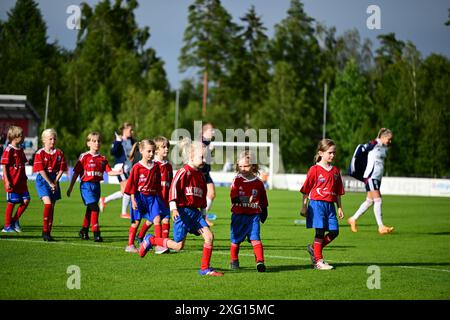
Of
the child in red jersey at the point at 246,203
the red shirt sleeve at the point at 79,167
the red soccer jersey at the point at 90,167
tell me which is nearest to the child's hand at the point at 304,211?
the child in red jersey at the point at 246,203

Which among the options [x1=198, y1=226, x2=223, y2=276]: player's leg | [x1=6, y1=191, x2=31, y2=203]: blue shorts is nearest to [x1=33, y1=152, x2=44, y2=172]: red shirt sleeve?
[x1=6, y1=191, x2=31, y2=203]: blue shorts

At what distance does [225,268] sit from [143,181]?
7.75 ft

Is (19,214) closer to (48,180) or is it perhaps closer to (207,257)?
(48,180)

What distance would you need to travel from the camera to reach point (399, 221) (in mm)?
21188

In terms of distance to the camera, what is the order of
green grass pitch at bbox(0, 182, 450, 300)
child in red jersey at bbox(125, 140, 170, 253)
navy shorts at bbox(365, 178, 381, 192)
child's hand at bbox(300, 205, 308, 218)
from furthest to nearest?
navy shorts at bbox(365, 178, 381, 192) → child in red jersey at bbox(125, 140, 170, 253) → child's hand at bbox(300, 205, 308, 218) → green grass pitch at bbox(0, 182, 450, 300)

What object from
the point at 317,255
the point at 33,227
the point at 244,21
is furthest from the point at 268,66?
the point at 317,255

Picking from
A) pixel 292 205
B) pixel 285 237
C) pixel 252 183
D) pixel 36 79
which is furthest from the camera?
pixel 36 79

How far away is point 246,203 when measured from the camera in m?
10.1

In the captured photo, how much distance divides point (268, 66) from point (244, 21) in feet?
18.3

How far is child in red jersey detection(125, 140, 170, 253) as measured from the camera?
11883 mm

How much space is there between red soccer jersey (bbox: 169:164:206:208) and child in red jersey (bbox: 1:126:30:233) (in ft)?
18.7

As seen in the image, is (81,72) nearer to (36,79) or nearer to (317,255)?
(36,79)

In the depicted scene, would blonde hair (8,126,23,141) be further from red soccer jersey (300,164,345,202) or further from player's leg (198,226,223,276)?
red soccer jersey (300,164,345,202)

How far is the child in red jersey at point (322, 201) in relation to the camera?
1045 centimetres
